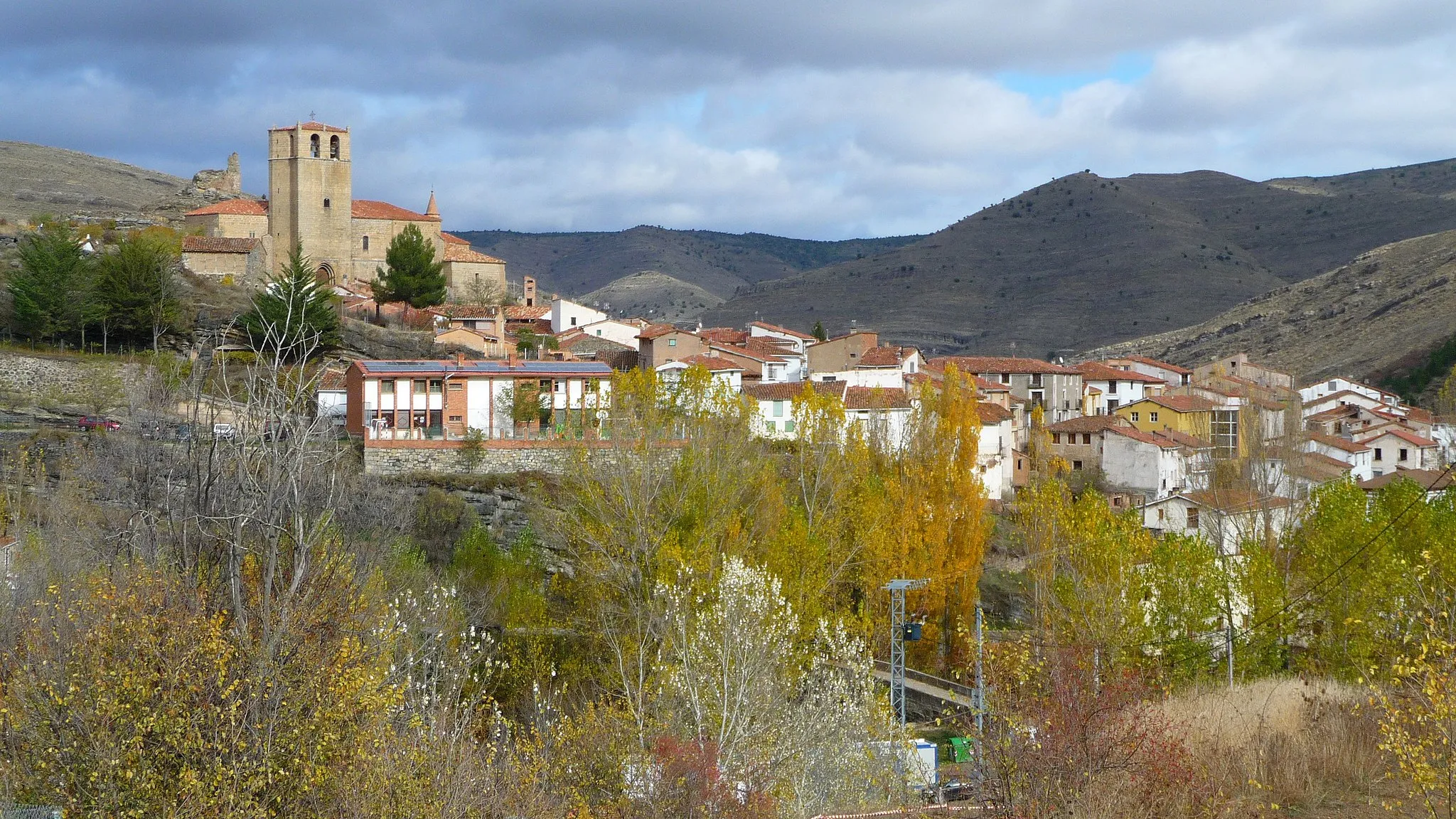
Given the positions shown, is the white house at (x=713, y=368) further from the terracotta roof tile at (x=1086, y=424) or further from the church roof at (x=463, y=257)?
the church roof at (x=463, y=257)

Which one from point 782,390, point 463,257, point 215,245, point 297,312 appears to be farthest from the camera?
point 463,257

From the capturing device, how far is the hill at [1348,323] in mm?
69438

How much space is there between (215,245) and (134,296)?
8.97 meters

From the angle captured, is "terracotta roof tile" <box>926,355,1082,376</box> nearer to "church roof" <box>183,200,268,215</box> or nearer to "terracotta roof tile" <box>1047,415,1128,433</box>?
"terracotta roof tile" <box>1047,415,1128,433</box>

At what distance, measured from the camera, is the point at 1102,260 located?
124750mm

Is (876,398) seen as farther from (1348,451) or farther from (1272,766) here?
(1272,766)

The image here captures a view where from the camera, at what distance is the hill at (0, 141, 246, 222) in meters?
65.4

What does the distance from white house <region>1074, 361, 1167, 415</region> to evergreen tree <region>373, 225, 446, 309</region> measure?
2534cm

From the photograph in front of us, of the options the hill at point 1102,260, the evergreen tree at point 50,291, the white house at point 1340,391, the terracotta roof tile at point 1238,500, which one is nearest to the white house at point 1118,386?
the white house at point 1340,391

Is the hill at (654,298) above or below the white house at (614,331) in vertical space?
above

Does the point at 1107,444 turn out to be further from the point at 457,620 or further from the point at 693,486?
the point at 457,620

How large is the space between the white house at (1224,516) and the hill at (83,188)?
43.0 metres

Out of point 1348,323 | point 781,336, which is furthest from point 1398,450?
point 1348,323

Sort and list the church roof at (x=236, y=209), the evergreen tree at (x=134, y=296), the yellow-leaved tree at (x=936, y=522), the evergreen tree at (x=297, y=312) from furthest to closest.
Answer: the church roof at (x=236, y=209), the evergreen tree at (x=134, y=296), the evergreen tree at (x=297, y=312), the yellow-leaved tree at (x=936, y=522)
